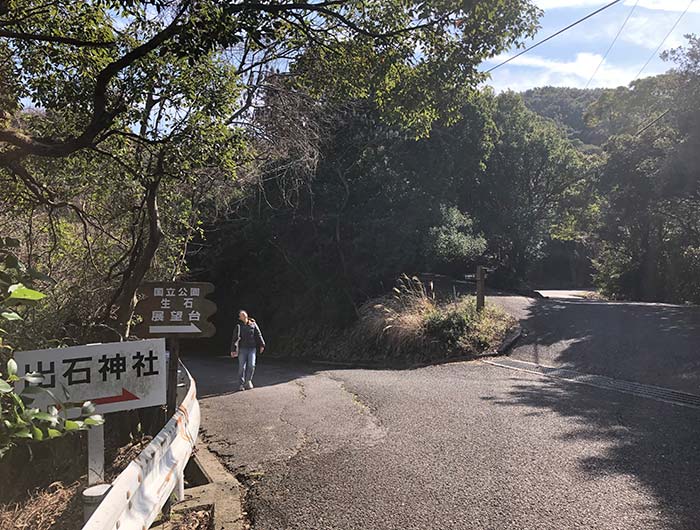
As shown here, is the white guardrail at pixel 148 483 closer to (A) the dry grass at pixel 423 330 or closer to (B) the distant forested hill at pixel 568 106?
(A) the dry grass at pixel 423 330

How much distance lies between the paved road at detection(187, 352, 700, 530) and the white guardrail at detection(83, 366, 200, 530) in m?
0.78

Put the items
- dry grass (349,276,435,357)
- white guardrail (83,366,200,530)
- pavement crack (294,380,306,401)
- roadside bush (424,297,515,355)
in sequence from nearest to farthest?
white guardrail (83,366,200,530) < pavement crack (294,380,306,401) < roadside bush (424,297,515,355) < dry grass (349,276,435,357)

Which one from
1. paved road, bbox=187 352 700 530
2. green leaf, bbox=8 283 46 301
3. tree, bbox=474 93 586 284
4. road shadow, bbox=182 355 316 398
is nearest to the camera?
green leaf, bbox=8 283 46 301

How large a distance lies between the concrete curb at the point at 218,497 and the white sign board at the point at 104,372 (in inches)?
35.6

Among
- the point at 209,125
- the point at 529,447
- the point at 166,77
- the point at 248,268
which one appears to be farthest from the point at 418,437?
the point at 248,268

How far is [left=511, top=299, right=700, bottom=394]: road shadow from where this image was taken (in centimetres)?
916

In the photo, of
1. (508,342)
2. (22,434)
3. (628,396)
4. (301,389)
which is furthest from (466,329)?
(22,434)

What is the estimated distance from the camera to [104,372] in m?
3.78

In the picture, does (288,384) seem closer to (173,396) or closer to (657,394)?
(173,396)

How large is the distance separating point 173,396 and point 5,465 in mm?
3057

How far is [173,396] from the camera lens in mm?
4922

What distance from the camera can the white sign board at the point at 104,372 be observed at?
140 inches

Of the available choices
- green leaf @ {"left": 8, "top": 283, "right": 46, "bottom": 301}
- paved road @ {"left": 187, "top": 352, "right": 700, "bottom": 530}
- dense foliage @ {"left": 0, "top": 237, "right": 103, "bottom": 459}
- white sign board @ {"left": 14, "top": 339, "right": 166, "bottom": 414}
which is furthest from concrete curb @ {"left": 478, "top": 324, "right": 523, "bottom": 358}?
green leaf @ {"left": 8, "top": 283, "right": 46, "bottom": 301}

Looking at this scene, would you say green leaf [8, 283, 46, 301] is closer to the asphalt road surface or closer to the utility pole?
the asphalt road surface
